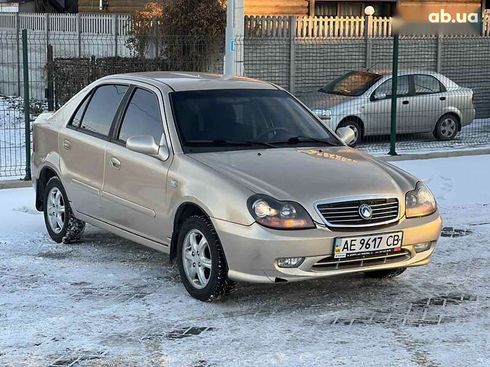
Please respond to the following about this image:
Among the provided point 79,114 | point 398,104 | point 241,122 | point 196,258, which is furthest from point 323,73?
point 196,258

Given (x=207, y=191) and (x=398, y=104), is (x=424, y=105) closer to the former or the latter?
(x=398, y=104)

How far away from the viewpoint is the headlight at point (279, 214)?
545 cm

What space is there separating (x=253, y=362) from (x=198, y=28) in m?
13.7

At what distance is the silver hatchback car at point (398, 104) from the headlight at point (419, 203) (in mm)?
7953

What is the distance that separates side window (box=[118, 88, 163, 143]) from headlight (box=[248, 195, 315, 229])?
1.30 meters

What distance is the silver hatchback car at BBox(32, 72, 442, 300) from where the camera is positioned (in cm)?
550

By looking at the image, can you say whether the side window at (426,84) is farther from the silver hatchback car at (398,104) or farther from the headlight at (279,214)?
the headlight at (279,214)

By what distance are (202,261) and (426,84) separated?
34.7 feet

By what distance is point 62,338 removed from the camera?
517 centimetres

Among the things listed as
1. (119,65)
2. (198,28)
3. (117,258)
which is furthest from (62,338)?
(198,28)

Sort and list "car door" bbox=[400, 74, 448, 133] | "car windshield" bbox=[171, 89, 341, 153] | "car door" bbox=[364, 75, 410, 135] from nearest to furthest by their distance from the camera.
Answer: "car windshield" bbox=[171, 89, 341, 153] < "car door" bbox=[364, 75, 410, 135] < "car door" bbox=[400, 74, 448, 133]

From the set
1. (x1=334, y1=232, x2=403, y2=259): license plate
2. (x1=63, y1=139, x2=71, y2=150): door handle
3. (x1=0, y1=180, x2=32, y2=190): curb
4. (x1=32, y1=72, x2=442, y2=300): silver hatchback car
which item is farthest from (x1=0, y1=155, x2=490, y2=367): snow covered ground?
→ (x1=0, y1=180, x2=32, y2=190): curb

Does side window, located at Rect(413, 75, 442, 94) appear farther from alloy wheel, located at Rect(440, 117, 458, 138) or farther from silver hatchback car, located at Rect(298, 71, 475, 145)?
alloy wheel, located at Rect(440, 117, 458, 138)
